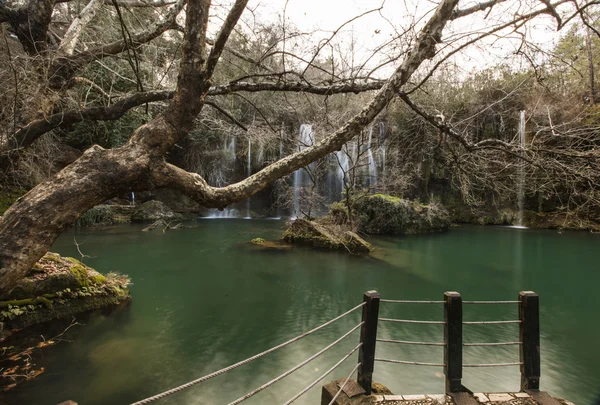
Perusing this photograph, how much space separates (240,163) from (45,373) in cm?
2049

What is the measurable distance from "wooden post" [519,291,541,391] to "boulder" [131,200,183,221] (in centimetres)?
1898

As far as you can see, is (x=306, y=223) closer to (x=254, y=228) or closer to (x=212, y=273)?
(x=212, y=273)

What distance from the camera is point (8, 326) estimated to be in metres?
5.48

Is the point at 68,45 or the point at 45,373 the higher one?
the point at 68,45

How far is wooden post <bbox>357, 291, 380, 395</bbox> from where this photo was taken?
308 cm

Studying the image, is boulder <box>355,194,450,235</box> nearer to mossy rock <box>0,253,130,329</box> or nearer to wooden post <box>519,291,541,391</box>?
mossy rock <box>0,253,130,329</box>

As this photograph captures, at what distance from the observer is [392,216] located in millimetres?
16203

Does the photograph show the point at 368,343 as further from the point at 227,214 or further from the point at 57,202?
the point at 227,214

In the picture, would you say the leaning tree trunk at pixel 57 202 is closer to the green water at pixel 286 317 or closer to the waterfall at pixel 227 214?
the green water at pixel 286 317

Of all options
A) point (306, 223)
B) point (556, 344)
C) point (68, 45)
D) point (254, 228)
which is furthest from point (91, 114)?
point (254, 228)

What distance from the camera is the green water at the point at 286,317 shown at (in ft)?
15.5

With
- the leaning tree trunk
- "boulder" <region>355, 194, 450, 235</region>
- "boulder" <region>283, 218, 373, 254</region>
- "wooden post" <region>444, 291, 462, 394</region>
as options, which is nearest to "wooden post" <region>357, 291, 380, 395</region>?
"wooden post" <region>444, 291, 462, 394</region>

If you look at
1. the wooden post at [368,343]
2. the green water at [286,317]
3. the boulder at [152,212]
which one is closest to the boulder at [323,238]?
the green water at [286,317]

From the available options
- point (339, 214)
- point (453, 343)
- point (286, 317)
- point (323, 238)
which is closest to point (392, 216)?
point (339, 214)
